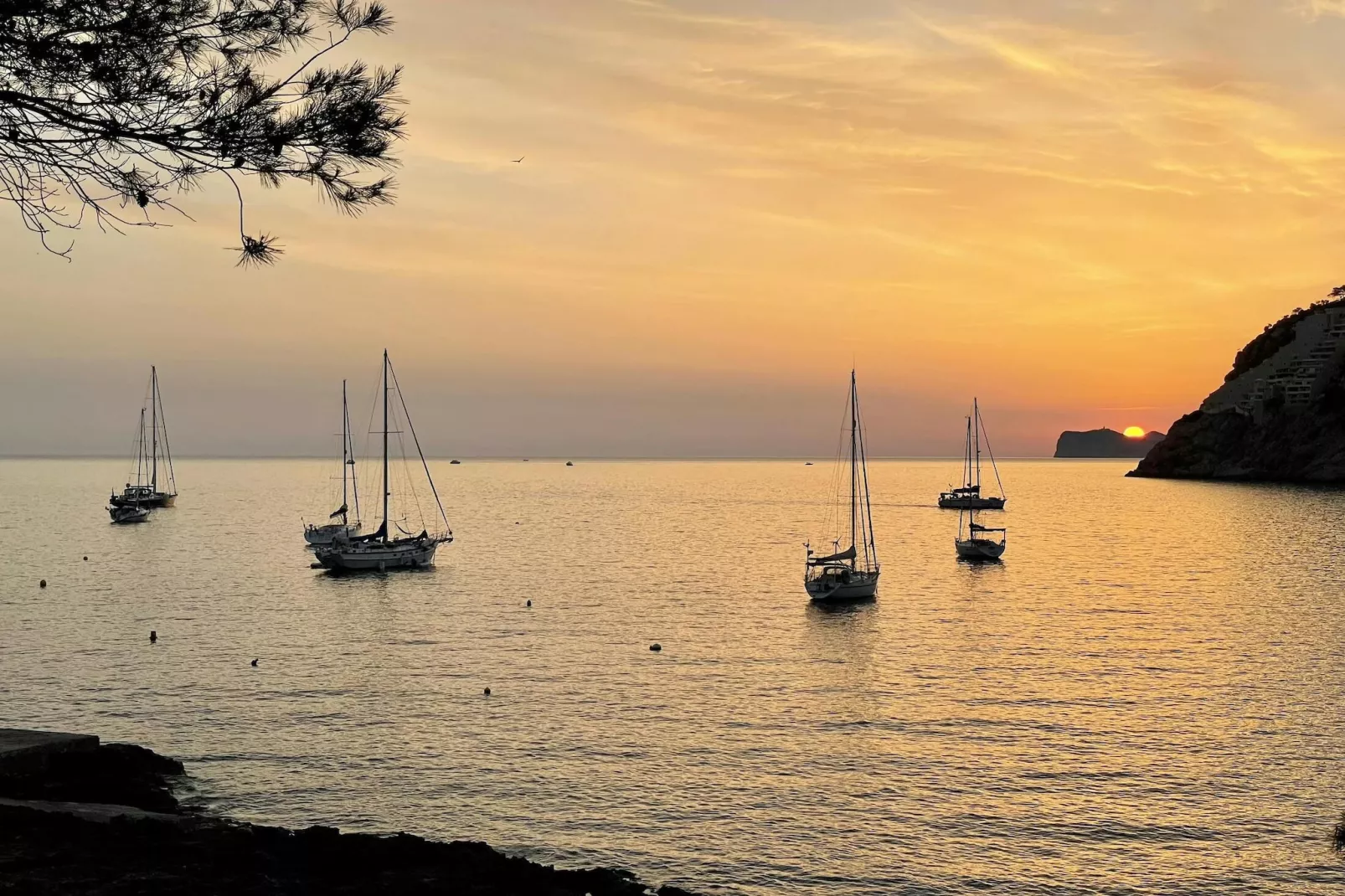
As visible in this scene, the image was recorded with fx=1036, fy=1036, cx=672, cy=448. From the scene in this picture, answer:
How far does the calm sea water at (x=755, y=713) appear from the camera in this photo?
2636 cm

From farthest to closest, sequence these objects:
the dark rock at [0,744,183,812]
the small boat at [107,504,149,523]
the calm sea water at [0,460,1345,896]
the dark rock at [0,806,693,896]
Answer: the small boat at [107,504,149,523] < the calm sea water at [0,460,1345,896] < the dark rock at [0,744,183,812] < the dark rock at [0,806,693,896]

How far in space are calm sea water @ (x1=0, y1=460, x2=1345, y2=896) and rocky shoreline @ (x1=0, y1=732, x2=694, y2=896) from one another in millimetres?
5270

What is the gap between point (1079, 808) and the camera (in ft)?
95.2

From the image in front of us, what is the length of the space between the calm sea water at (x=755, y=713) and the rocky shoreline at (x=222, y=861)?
5.27 meters

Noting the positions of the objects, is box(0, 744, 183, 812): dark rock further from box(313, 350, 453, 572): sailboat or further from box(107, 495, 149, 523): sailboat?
box(107, 495, 149, 523): sailboat

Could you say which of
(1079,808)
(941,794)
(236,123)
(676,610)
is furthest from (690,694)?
(236,123)

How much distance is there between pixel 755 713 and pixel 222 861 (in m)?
24.4

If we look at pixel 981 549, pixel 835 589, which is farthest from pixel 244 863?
pixel 981 549

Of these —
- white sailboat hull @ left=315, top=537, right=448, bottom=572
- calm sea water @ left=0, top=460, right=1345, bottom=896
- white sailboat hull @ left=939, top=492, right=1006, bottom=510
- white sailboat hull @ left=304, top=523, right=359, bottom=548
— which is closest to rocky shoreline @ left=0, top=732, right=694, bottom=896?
calm sea water @ left=0, top=460, right=1345, bottom=896

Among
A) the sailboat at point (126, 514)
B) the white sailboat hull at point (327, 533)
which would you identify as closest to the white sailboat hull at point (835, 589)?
the white sailboat hull at point (327, 533)

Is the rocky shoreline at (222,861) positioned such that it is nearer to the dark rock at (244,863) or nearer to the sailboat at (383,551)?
the dark rock at (244,863)

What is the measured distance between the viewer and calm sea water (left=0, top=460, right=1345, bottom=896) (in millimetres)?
26359

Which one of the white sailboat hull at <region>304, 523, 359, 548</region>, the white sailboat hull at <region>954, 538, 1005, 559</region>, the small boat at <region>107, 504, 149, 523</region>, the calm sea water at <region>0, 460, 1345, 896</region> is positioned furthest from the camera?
the small boat at <region>107, 504, 149, 523</region>

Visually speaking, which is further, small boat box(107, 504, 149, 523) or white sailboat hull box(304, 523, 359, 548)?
small boat box(107, 504, 149, 523)
